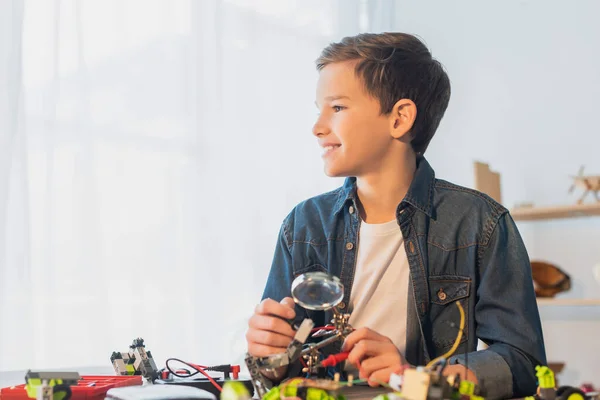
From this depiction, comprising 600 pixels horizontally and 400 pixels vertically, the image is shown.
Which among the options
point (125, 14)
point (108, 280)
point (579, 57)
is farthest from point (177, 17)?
point (579, 57)

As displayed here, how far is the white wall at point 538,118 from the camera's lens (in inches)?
108

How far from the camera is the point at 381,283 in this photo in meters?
1.20

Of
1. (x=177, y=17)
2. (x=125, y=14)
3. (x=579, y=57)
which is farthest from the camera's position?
(x=579, y=57)

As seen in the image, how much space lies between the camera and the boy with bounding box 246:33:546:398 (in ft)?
3.48

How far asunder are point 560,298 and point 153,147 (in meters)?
1.59

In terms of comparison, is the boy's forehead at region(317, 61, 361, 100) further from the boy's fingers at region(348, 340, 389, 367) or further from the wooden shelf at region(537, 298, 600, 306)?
the wooden shelf at region(537, 298, 600, 306)

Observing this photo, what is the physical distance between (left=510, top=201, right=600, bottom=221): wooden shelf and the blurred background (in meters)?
0.12

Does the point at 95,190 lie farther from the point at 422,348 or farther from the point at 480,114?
the point at 480,114

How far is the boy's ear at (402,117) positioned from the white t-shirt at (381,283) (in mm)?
173

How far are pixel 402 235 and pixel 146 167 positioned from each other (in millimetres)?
1135

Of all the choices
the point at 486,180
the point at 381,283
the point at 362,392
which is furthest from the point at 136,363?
the point at 486,180

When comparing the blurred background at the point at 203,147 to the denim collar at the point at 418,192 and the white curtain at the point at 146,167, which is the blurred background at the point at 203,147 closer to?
the white curtain at the point at 146,167

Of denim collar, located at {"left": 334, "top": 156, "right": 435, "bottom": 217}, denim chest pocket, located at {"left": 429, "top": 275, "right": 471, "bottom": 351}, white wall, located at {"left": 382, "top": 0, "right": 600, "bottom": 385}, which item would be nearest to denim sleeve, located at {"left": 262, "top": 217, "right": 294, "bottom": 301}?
denim collar, located at {"left": 334, "top": 156, "right": 435, "bottom": 217}

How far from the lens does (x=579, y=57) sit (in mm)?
2799
